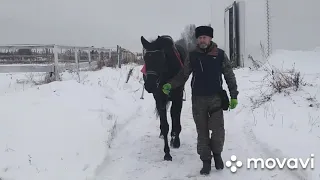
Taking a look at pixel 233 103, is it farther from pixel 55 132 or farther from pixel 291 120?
pixel 55 132

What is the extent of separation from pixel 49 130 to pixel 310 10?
9334 millimetres

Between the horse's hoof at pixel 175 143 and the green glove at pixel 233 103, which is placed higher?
the green glove at pixel 233 103

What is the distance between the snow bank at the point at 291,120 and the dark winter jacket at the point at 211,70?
1156mm

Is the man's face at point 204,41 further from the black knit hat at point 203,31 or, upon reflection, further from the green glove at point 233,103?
the green glove at point 233,103

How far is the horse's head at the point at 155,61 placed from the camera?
506cm

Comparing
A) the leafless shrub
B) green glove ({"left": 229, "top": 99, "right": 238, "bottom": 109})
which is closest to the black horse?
green glove ({"left": 229, "top": 99, "right": 238, "bottom": 109})

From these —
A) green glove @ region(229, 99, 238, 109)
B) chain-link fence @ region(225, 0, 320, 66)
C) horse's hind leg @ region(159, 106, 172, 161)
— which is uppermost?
chain-link fence @ region(225, 0, 320, 66)

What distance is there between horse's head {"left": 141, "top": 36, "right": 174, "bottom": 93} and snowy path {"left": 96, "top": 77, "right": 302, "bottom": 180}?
3.86 ft

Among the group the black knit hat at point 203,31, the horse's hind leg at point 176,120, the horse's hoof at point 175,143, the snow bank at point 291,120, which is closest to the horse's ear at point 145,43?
the black knit hat at point 203,31

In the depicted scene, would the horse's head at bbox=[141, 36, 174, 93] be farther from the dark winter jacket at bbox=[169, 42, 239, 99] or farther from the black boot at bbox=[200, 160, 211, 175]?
the black boot at bbox=[200, 160, 211, 175]

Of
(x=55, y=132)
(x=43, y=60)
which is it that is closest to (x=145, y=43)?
(x=55, y=132)

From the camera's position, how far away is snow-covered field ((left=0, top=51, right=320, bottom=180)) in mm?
4262

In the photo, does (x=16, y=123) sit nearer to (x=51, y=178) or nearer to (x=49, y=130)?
(x=49, y=130)

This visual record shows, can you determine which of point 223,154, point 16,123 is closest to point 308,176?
point 223,154
